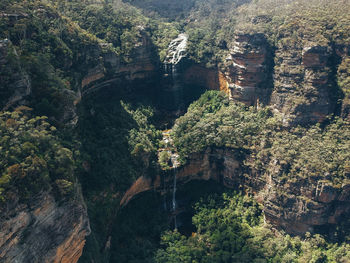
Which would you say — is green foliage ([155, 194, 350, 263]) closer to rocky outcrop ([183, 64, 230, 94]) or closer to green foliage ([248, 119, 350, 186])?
green foliage ([248, 119, 350, 186])

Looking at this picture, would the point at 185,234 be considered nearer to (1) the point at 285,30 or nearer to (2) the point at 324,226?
(2) the point at 324,226

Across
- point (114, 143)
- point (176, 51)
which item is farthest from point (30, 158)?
point (176, 51)

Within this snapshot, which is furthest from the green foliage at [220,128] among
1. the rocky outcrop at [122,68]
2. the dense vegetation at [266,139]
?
the rocky outcrop at [122,68]

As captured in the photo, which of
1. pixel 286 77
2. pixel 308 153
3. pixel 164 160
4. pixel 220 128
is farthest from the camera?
pixel 220 128

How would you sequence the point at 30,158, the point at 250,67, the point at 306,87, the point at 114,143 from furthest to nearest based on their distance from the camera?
the point at 250,67, the point at 306,87, the point at 114,143, the point at 30,158

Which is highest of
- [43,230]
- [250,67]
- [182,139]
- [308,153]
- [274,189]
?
Result: [250,67]

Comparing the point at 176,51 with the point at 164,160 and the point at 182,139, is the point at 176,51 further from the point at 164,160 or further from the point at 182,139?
the point at 164,160

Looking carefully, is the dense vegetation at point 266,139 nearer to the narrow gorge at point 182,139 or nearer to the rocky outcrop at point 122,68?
the narrow gorge at point 182,139
